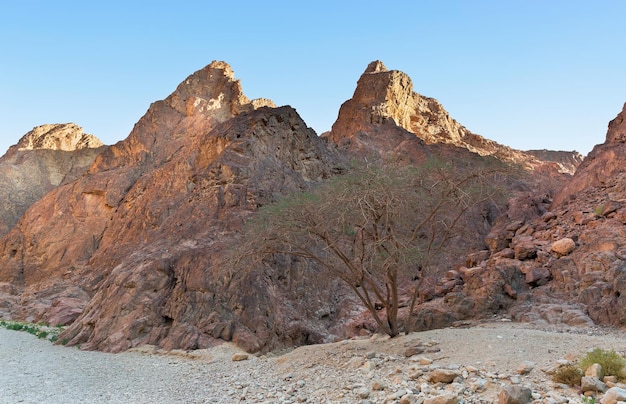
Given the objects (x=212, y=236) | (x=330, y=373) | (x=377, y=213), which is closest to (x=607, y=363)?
(x=330, y=373)

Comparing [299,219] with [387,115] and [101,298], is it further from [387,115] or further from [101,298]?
Answer: [387,115]

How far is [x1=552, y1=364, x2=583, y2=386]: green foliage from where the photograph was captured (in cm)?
684

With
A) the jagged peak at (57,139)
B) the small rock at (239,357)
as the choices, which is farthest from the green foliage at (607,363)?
the jagged peak at (57,139)

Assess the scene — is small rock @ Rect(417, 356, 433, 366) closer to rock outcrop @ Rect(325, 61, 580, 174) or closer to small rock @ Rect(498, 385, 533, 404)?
small rock @ Rect(498, 385, 533, 404)

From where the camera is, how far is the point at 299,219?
12.2m

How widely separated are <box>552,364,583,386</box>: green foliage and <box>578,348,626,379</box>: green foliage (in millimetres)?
182

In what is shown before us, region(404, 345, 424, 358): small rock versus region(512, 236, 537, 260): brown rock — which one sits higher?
region(512, 236, 537, 260): brown rock

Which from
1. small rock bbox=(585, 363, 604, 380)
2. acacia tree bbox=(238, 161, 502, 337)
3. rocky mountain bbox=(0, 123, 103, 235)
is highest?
rocky mountain bbox=(0, 123, 103, 235)

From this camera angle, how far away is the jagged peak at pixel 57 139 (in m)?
51.3

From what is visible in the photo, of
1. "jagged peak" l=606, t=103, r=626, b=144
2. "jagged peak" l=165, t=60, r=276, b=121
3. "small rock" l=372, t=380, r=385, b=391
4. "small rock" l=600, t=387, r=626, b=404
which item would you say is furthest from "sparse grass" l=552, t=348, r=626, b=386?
"jagged peak" l=165, t=60, r=276, b=121

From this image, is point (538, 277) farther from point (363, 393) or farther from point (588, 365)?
point (363, 393)

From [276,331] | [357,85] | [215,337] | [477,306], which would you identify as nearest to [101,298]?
[215,337]

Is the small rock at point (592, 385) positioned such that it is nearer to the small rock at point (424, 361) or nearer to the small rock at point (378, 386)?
the small rock at point (424, 361)

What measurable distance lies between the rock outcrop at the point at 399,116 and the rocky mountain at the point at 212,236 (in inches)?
8.9
